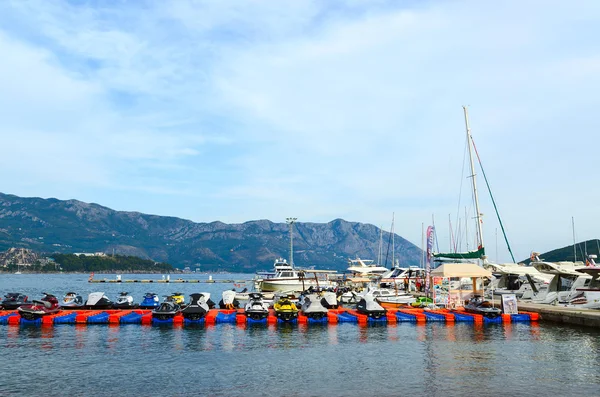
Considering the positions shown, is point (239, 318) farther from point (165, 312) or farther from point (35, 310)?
point (35, 310)

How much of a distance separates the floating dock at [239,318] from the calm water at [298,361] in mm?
2563

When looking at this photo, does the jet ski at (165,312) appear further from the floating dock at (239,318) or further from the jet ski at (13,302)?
the jet ski at (13,302)

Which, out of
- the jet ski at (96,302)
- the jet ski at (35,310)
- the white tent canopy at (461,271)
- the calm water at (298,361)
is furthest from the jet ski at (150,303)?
the white tent canopy at (461,271)

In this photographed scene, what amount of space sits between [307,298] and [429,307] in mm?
15656

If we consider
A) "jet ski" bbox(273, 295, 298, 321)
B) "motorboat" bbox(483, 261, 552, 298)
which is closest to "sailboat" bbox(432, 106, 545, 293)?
"motorboat" bbox(483, 261, 552, 298)

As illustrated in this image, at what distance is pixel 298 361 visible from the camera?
1132 inches

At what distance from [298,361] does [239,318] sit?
17.9 metres

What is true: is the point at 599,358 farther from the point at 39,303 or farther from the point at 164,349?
the point at 39,303

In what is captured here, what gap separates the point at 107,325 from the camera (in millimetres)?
44531

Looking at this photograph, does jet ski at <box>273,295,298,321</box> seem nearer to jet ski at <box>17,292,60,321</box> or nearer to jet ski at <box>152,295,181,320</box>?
jet ski at <box>152,295,181,320</box>

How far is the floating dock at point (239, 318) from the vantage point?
4509 cm

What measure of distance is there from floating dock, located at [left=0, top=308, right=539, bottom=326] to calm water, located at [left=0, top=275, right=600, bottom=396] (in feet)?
8.41

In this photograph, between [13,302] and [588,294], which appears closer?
[588,294]

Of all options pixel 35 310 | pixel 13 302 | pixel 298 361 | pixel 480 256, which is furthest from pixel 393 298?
pixel 13 302
